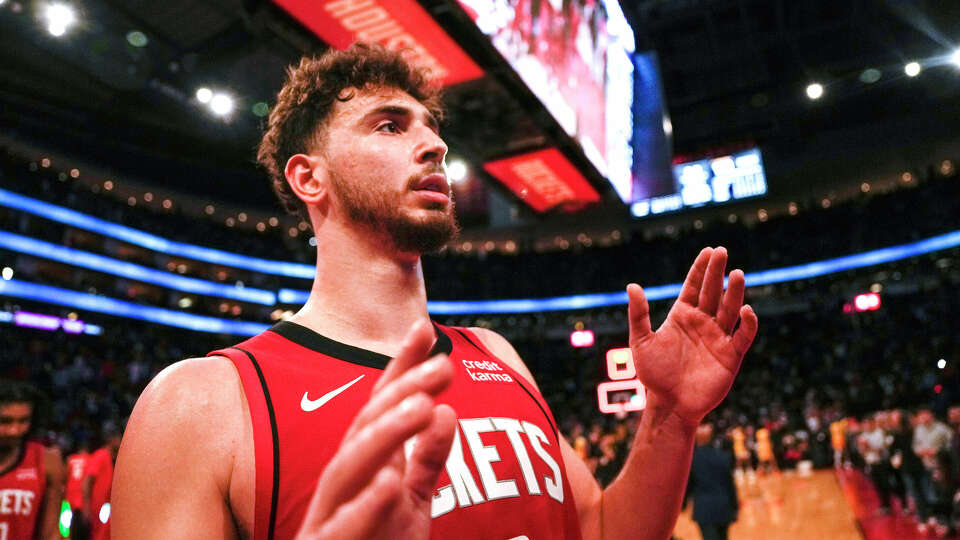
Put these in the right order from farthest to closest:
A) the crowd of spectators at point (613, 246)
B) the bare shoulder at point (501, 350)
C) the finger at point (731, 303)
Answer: the crowd of spectators at point (613, 246)
the bare shoulder at point (501, 350)
the finger at point (731, 303)

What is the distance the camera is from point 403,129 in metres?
1.89

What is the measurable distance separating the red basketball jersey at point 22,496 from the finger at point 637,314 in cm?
371

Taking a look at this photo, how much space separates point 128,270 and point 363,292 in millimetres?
24423

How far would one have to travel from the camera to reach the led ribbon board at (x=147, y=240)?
1975 cm

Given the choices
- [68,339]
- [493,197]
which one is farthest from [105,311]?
[493,197]

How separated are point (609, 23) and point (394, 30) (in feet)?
13.9

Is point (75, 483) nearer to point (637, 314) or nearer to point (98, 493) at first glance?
point (98, 493)

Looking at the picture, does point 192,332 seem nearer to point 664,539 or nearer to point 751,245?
point 751,245

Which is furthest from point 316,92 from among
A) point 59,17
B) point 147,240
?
point 147,240

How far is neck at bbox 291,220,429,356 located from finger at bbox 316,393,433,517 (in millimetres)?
796

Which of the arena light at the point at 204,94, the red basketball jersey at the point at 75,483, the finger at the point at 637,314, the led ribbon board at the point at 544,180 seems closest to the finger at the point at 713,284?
the finger at the point at 637,314

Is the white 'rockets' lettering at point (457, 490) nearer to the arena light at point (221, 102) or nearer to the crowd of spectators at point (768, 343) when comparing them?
the crowd of spectators at point (768, 343)

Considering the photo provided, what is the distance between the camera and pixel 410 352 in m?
0.97

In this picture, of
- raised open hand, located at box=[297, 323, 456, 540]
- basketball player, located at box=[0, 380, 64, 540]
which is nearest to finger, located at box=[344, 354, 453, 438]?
raised open hand, located at box=[297, 323, 456, 540]
